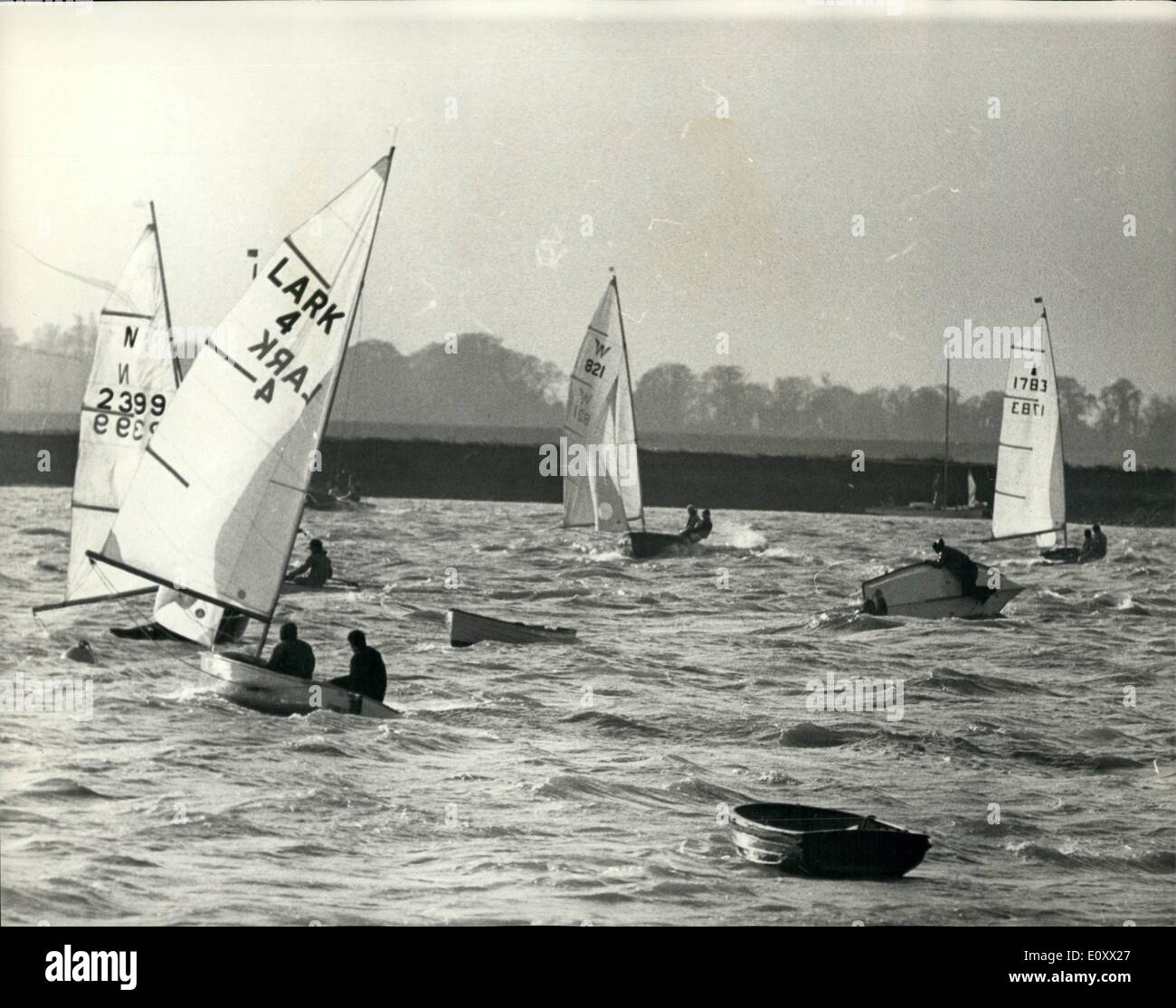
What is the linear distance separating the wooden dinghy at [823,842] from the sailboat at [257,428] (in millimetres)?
1713

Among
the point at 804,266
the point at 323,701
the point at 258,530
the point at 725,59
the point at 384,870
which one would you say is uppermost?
the point at 725,59

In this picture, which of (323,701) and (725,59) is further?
(725,59)

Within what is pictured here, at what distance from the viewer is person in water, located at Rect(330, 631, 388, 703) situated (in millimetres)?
6422

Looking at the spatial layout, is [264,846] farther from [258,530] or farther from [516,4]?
[516,4]

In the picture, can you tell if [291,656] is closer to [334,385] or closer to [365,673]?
[365,673]

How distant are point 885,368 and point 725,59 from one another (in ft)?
5.27

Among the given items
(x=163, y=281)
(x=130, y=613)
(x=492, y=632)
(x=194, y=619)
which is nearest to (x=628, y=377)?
(x=492, y=632)

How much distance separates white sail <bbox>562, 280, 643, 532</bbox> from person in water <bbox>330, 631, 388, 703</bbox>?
1.07 meters

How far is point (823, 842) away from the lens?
6.08 meters

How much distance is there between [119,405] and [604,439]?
7.28ft

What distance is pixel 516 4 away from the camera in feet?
22.2

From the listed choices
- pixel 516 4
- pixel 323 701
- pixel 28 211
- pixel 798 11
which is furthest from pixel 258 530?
pixel 798 11

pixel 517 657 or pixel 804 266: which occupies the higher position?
pixel 804 266
